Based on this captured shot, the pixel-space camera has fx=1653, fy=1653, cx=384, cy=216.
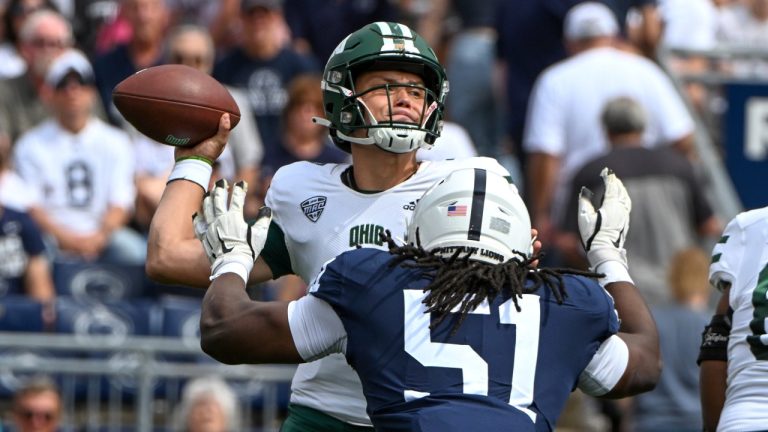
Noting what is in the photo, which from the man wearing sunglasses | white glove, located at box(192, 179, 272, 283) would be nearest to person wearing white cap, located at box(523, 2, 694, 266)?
the man wearing sunglasses

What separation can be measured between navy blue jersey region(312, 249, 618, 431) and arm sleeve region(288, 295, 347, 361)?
33mm

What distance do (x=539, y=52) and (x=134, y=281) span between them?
3268 mm

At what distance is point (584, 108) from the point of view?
10.4 metres

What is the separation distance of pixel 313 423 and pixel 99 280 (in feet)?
16.8

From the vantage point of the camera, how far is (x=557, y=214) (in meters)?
10.4

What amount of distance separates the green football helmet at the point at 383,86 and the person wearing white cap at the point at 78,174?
5341 millimetres

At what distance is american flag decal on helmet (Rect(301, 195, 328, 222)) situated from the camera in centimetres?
519

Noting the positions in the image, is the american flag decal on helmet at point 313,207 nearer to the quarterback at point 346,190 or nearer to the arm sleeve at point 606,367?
Result: the quarterback at point 346,190

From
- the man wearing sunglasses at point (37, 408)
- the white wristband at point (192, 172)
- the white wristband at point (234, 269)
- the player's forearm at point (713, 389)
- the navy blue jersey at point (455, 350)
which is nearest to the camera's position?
the navy blue jersey at point (455, 350)

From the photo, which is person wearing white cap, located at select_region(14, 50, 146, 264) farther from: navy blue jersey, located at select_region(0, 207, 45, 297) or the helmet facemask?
the helmet facemask

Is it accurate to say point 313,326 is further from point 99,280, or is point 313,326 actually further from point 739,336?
point 99,280

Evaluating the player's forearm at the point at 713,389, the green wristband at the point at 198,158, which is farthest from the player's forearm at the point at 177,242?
the player's forearm at the point at 713,389

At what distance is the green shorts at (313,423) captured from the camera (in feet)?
16.5

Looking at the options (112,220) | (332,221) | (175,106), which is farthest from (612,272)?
(112,220)
